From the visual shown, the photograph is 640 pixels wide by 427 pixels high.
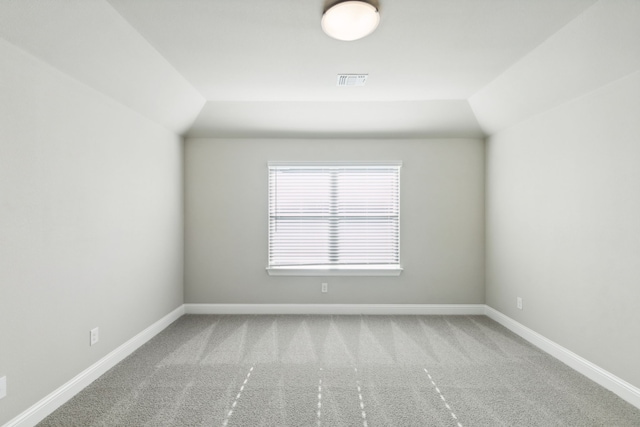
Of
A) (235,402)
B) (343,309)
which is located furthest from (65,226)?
(343,309)

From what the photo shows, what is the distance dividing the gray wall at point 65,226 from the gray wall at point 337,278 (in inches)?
34.2

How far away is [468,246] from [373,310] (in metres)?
1.47

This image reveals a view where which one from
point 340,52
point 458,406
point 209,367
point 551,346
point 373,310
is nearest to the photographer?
point 458,406

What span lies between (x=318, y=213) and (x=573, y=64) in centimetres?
295

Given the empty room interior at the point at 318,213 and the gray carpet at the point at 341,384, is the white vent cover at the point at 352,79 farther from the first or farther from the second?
the gray carpet at the point at 341,384

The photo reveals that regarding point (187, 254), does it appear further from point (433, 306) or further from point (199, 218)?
point (433, 306)

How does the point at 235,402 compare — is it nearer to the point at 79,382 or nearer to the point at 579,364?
the point at 79,382

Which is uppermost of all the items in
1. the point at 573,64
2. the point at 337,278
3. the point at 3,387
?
the point at 573,64

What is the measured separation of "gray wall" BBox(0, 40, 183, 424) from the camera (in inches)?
79.7

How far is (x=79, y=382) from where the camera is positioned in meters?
2.55

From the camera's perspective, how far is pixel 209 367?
2951 millimetres

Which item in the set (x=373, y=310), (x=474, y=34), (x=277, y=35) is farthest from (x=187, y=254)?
(x=474, y=34)

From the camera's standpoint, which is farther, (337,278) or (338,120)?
(337,278)

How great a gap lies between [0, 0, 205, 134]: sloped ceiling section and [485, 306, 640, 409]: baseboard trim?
4200mm
